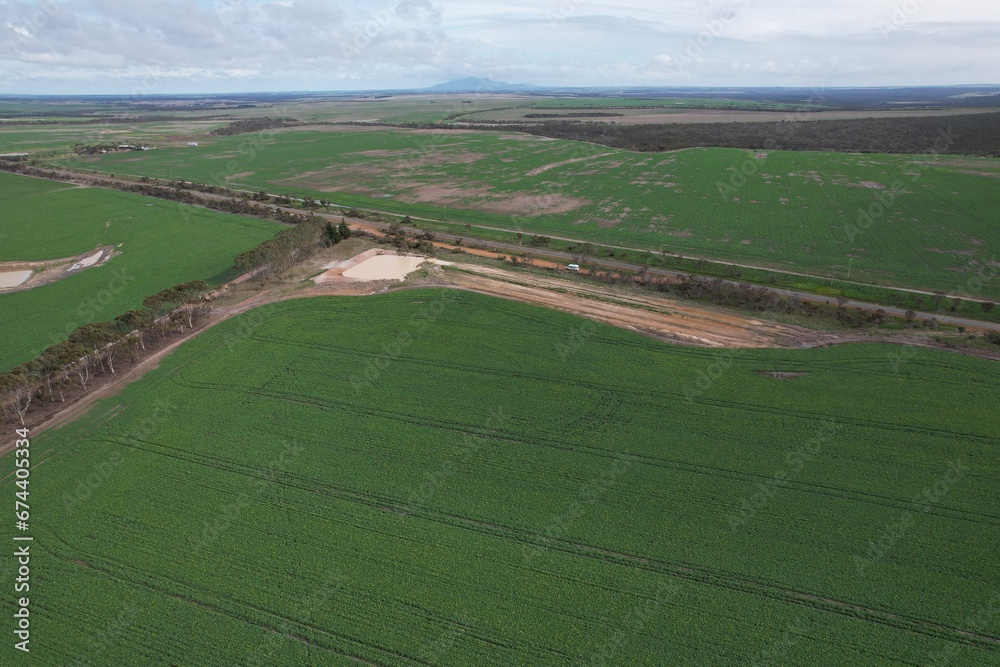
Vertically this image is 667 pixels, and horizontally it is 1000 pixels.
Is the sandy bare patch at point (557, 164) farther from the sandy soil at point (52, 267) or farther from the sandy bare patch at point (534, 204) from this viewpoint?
the sandy soil at point (52, 267)

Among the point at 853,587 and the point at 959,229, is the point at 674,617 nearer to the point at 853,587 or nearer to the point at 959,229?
the point at 853,587

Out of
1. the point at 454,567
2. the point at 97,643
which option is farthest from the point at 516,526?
the point at 97,643

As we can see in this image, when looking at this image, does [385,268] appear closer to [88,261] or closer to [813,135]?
[88,261]

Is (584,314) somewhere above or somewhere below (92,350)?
above

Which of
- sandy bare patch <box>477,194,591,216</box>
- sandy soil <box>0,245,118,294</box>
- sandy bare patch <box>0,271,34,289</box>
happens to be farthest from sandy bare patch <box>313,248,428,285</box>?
sandy bare patch <box>0,271,34,289</box>

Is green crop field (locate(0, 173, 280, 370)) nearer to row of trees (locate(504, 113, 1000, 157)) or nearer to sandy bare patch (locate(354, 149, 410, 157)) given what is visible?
sandy bare patch (locate(354, 149, 410, 157))

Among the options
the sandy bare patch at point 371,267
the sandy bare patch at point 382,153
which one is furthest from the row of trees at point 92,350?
the sandy bare patch at point 382,153

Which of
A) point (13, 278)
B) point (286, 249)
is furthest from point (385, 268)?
point (13, 278)
